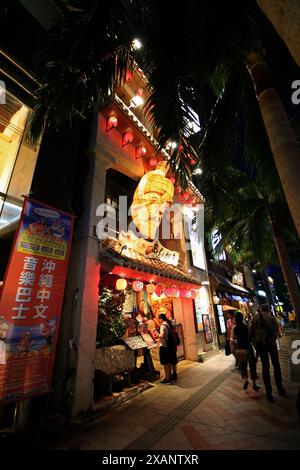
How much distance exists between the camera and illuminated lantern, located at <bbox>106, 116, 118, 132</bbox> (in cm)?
822

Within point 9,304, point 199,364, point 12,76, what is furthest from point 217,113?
point 199,364

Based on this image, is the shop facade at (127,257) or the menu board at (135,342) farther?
the menu board at (135,342)

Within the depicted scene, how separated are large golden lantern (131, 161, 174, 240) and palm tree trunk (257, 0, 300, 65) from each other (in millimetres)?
6672

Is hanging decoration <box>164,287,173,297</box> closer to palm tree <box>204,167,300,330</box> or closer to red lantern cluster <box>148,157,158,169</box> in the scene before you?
palm tree <box>204,167,300,330</box>

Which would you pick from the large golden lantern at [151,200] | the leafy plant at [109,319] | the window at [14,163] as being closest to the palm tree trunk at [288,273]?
the large golden lantern at [151,200]

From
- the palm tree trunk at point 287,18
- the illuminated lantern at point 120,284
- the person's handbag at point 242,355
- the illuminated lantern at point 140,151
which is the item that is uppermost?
the illuminated lantern at point 140,151

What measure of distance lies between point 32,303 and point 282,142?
538 cm

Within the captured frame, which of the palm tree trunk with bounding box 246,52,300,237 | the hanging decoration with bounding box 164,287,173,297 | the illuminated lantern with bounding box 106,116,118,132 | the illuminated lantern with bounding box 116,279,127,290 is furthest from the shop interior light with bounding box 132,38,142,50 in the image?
the hanging decoration with bounding box 164,287,173,297

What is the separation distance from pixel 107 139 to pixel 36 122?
3967 mm

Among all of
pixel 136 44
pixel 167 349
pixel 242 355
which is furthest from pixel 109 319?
pixel 136 44

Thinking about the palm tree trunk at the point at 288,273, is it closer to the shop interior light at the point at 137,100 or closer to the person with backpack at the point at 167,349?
the person with backpack at the point at 167,349

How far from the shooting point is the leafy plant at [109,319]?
687cm

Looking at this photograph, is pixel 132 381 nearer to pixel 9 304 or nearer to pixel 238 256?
pixel 9 304

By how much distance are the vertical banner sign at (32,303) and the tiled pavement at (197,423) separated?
4.24 ft
